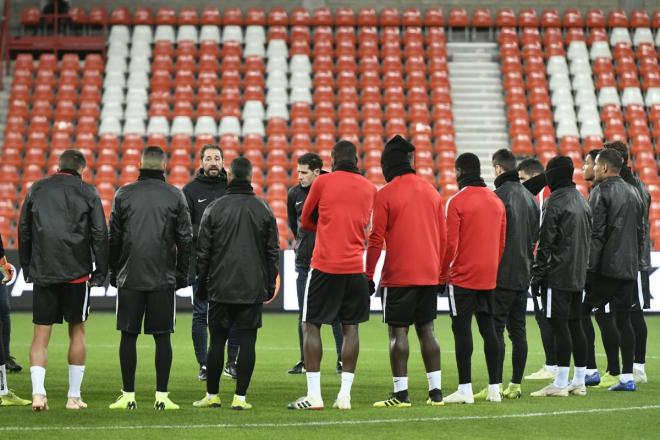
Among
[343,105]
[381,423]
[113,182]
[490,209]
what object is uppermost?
[343,105]

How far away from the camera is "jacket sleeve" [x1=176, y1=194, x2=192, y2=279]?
8.42 metres

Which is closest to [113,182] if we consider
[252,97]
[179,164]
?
[179,164]

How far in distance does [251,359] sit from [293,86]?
17.6 meters

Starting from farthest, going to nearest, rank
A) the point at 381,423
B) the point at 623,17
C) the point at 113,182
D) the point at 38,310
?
the point at 623,17 → the point at 113,182 → the point at 38,310 → the point at 381,423

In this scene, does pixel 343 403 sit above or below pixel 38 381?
below

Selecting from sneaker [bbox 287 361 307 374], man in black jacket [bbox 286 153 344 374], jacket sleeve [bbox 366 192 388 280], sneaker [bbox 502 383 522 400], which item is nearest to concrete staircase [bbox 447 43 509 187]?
man in black jacket [bbox 286 153 344 374]

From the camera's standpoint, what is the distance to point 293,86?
1000 inches

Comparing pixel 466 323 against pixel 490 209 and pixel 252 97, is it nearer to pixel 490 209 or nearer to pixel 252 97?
pixel 490 209

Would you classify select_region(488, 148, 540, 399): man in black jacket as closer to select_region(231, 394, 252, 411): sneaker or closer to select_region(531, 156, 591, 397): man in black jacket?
select_region(531, 156, 591, 397): man in black jacket

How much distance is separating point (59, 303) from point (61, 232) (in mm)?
577

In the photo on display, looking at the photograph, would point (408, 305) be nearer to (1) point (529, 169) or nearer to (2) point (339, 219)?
(2) point (339, 219)

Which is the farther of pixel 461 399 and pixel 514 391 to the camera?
pixel 514 391

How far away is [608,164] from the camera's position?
31.9 feet

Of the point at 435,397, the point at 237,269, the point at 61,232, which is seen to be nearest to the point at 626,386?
the point at 435,397
